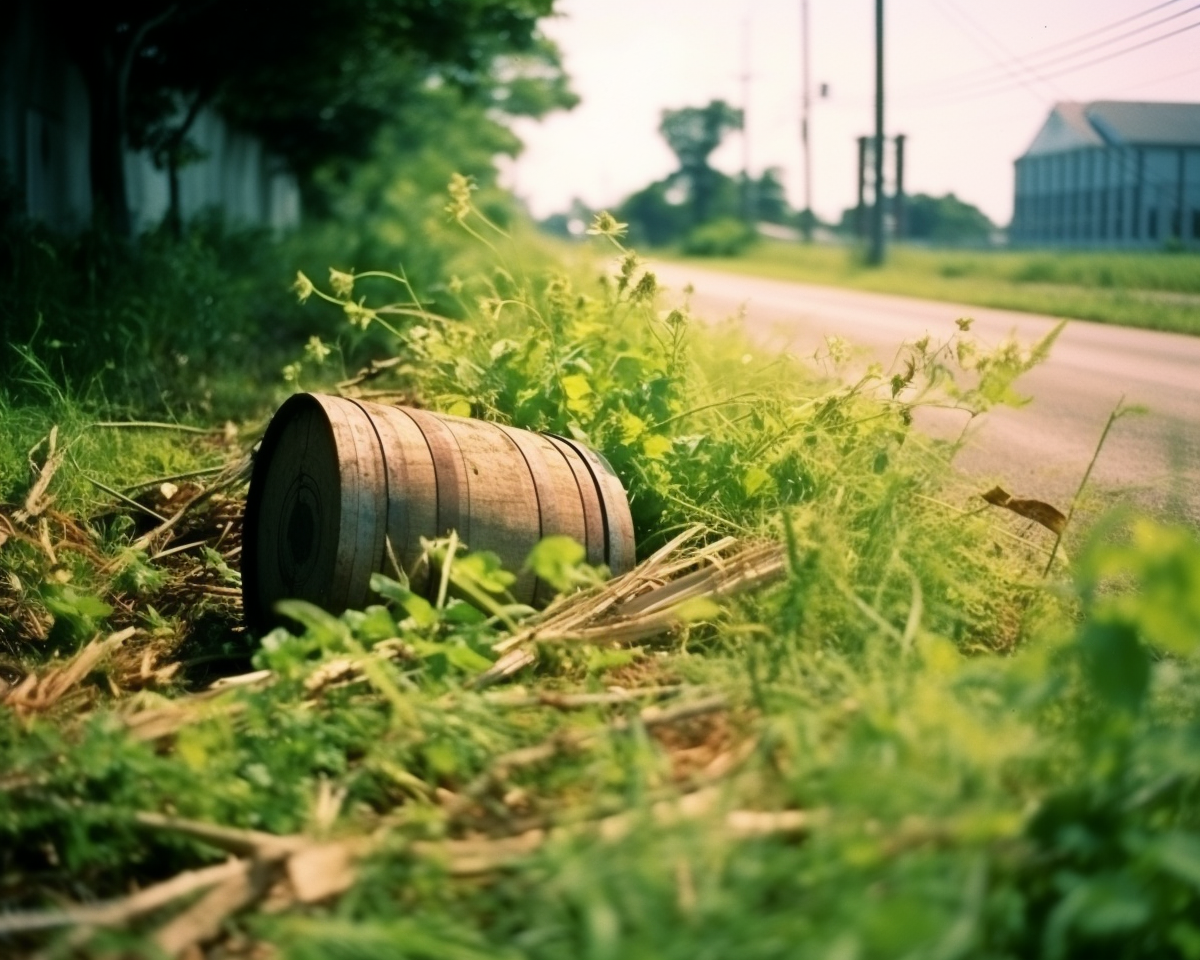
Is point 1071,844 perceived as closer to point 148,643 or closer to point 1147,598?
point 1147,598

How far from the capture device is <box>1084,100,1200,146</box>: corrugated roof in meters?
6.07

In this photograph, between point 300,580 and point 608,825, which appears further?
point 300,580

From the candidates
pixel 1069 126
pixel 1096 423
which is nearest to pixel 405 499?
pixel 1096 423

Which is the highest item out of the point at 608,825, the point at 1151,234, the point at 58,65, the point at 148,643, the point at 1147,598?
the point at 58,65

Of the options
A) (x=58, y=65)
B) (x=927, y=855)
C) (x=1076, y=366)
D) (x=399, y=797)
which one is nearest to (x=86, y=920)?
(x=399, y=797)

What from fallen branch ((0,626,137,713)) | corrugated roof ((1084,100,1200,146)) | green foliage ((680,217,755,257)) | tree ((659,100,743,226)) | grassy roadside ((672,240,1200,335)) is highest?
tree ((659,100,743,226))

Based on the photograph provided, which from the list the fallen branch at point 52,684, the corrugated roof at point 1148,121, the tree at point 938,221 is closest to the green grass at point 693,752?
the fallen branch at point 52,684

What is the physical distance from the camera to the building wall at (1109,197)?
309 inches

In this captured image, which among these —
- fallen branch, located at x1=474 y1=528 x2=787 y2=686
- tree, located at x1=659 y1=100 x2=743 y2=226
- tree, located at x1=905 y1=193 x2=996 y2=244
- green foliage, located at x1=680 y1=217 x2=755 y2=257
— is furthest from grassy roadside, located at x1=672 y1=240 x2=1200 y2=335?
tree, located at x1=659 y1=100 x2=743 y2=226

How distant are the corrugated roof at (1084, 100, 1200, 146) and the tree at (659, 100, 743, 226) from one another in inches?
3416

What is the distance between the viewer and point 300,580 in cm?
392

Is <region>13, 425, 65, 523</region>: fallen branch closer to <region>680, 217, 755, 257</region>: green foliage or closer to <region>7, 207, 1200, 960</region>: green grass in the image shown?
<region>7, 207, 1200, 960</region>: green grass

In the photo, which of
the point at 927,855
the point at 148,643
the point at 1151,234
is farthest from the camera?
the point at 1151,234

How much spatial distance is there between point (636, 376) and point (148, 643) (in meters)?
2.09
